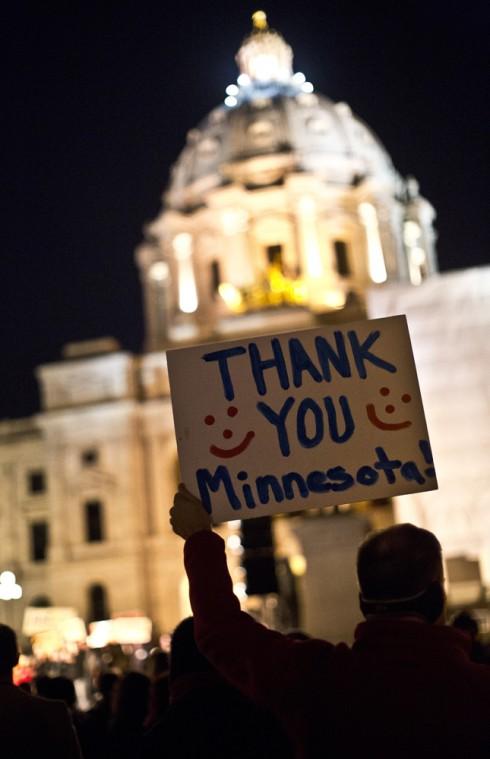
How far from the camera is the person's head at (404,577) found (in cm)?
350

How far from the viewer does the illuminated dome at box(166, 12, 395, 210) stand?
63281 millimetres

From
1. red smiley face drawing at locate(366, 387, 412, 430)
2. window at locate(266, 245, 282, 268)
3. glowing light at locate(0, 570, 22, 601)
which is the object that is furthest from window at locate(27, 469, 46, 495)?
red smiley face drawing at locate(366, 387, 412, 430)

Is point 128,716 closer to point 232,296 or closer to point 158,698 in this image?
point 158,698

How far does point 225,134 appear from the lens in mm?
66500

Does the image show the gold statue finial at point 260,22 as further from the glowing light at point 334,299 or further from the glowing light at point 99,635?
the glowing light at point 99,635

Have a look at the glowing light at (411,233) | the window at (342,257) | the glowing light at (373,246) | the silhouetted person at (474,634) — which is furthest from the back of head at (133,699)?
the glowing light at (411,233)

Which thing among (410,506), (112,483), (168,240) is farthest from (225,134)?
(410,506)

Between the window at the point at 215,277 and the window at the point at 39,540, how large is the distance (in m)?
15.0

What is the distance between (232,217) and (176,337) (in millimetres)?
7345

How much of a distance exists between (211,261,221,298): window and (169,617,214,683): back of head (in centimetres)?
5641

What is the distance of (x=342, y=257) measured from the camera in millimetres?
61281

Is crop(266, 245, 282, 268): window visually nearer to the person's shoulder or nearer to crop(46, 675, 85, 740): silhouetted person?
crop(46, 675, 85, 740): silhouetted person

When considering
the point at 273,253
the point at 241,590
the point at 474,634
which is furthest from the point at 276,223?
the point at 474,634

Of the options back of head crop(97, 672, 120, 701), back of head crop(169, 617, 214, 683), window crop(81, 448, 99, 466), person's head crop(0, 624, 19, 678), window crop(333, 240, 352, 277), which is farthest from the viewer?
window crop(333, 240, 352, 277)
